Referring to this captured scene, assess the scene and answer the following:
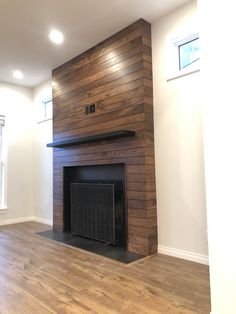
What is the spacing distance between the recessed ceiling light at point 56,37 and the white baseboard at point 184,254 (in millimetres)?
3243

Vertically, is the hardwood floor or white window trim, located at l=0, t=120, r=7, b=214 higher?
white window trim, located at l=0, t=120, r=7, b=214

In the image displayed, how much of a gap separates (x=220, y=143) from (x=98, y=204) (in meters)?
2.44

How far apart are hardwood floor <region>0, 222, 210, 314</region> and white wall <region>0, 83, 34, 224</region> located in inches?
89.4

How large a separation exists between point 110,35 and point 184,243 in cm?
302

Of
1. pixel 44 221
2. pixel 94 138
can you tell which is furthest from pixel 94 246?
pixel 44 221

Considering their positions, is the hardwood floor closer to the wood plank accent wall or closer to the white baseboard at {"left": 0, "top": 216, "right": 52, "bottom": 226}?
the wood plank accent wall

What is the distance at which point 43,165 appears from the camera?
18.3 ft

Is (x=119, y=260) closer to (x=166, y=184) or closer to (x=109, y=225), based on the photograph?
(x=109, y=225)

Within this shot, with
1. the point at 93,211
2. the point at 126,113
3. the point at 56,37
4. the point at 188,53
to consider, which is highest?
the point at 56,37

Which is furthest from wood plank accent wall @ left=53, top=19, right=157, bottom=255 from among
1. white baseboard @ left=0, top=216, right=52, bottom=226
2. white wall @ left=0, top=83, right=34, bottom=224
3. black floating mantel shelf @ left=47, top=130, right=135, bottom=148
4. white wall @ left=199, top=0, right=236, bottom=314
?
white wall @ left=0, top=83, right=34, bottom=224

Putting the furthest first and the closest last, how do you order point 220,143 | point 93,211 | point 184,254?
point 93,211, point 184,254, point 220,143

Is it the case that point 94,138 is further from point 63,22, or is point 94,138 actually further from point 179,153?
point 63,22

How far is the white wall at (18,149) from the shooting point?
5559 mm

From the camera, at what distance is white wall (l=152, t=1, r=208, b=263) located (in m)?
2.98
